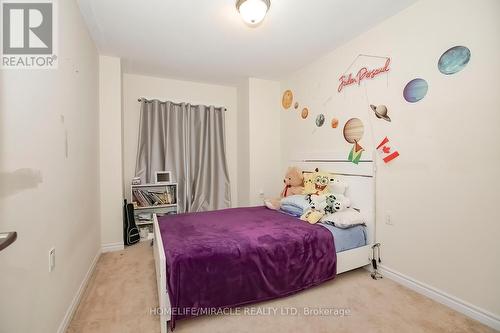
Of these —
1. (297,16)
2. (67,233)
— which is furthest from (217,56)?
(67,233)

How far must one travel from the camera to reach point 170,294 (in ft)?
4.84

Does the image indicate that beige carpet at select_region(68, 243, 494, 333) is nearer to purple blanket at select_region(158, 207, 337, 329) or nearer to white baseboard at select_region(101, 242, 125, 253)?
purple blanket at select_region(158, 207, 337, 329)

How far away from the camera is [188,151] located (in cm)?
382

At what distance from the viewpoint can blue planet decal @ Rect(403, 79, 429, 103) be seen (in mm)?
1942

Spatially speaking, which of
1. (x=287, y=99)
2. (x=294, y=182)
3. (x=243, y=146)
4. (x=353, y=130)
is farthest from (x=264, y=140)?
(x=353, y=130)

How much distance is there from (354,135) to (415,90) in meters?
0.71

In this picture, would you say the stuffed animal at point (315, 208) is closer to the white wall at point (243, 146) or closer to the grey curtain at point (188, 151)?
the white wall at point (243, 146)

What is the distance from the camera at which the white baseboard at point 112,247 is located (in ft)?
9.38

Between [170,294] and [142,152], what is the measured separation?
255 cm

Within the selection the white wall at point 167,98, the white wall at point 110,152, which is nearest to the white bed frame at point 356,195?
the white wall at point 110,152

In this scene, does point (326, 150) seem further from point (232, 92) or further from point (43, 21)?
point (43, 21)

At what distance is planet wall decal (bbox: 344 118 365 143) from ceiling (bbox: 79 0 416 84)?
0.94 m

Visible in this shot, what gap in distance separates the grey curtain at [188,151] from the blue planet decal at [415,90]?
8.99 ft

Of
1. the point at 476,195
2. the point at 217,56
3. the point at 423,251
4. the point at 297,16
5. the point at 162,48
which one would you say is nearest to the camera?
the point at 476,195
